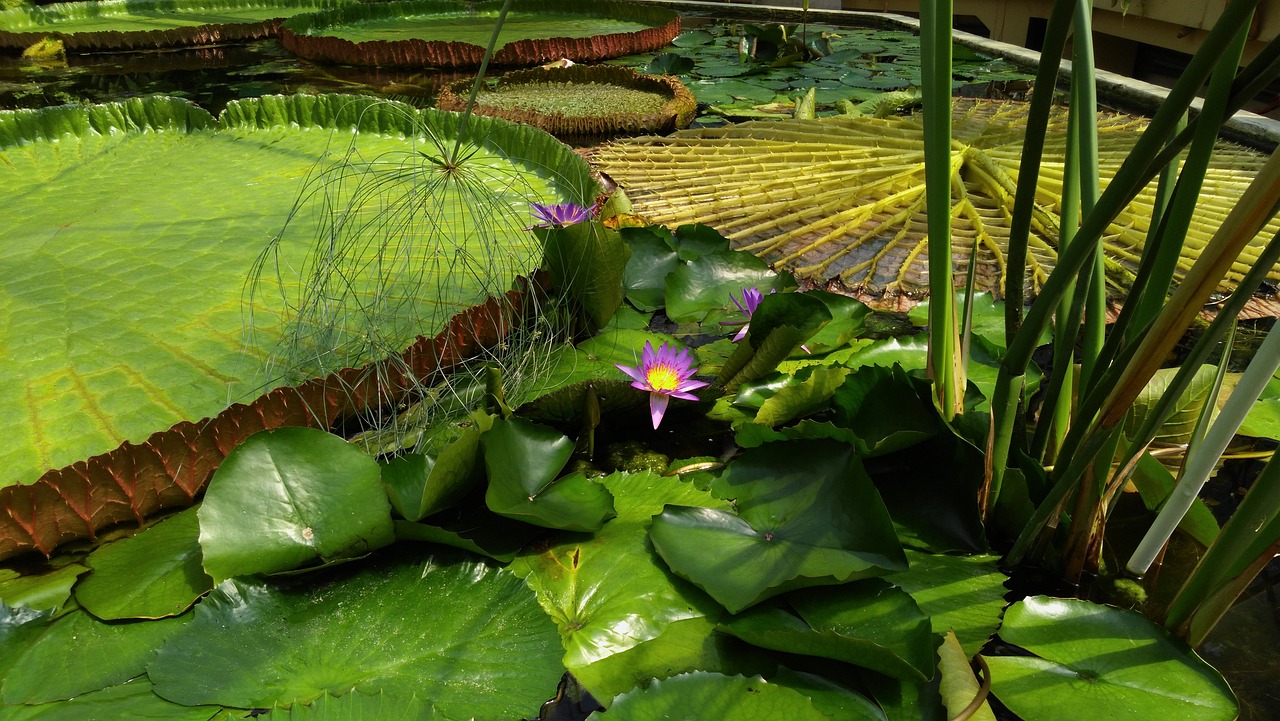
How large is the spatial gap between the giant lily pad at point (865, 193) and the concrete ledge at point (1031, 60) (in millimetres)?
220

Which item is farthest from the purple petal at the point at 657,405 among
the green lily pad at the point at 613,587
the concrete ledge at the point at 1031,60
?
the concrete ledge at the point at 1031,60

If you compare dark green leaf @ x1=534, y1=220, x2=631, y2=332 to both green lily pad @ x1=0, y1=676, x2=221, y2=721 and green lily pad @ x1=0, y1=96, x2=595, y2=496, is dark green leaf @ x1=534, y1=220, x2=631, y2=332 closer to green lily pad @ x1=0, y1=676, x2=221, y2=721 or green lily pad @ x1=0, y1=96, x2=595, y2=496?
green lily pad @ x1=0, y1=96, x2=595, y2=496

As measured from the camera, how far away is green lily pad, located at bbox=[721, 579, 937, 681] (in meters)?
0.69

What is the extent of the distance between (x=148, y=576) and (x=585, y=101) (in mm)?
2567

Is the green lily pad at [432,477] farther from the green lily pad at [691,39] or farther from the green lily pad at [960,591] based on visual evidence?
the green lily pad at [691,39]

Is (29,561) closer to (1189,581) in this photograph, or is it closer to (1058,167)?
(1189,581)

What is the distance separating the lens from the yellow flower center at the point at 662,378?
1058mm

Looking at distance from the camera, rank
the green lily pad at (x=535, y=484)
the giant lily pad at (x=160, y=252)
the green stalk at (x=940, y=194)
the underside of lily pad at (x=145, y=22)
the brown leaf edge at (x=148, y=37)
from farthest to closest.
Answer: the underside of lily pad at (x=145, y=22), the brown leaf edge at (x=148, y=37), the giant lily pad at (x=160, y=252), the green lily pad at (x=535, y=484), the green stalk at (x=940, y=194)

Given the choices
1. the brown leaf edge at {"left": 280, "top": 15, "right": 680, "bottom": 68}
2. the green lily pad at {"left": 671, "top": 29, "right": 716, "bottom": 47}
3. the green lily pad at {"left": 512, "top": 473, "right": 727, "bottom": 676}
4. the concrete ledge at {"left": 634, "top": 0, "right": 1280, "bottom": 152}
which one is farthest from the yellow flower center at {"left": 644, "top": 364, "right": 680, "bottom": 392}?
the green lily pad at {"left": 671, "top": 29, "right": 716, "bottom": 47}

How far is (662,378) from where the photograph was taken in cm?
107

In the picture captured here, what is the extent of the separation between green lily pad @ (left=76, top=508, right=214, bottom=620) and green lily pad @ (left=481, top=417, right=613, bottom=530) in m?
0.32

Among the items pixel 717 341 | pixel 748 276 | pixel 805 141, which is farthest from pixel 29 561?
pixel 805 141

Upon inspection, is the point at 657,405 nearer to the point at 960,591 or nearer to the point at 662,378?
the point at 662,378

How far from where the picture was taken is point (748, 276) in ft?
4.72
